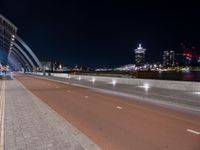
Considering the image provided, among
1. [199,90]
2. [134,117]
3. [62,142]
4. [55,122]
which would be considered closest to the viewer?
[62,142]

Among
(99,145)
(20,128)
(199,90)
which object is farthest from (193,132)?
(199,90)

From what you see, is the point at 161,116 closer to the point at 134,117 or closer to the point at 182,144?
the point at 134,117

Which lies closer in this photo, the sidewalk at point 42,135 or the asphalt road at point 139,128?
the sidewalk at point 42,135

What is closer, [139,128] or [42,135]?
[42,135]

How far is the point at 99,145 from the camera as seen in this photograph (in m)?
7.32

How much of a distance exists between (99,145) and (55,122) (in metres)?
3.18

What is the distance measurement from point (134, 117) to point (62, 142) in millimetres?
4962

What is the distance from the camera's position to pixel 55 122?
10.1 meters

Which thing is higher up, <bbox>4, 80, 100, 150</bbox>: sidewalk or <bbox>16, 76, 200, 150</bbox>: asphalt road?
<bbox>4, 80, 100, 150</bbox>: sidewalk

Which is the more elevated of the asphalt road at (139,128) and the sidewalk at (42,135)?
the sidewalk at (42,135)

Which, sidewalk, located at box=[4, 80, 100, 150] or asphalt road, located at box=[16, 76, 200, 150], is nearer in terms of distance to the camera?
sidewalk, located at box=[4, 80, 100, 150]

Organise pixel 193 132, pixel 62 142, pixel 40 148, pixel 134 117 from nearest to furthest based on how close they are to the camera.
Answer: pixel 40 148 → pixel 62 142 → pixel 193 132 → pixel 134 117

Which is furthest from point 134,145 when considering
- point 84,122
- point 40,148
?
point 84,122

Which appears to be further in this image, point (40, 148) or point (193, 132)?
point (193, 132)
